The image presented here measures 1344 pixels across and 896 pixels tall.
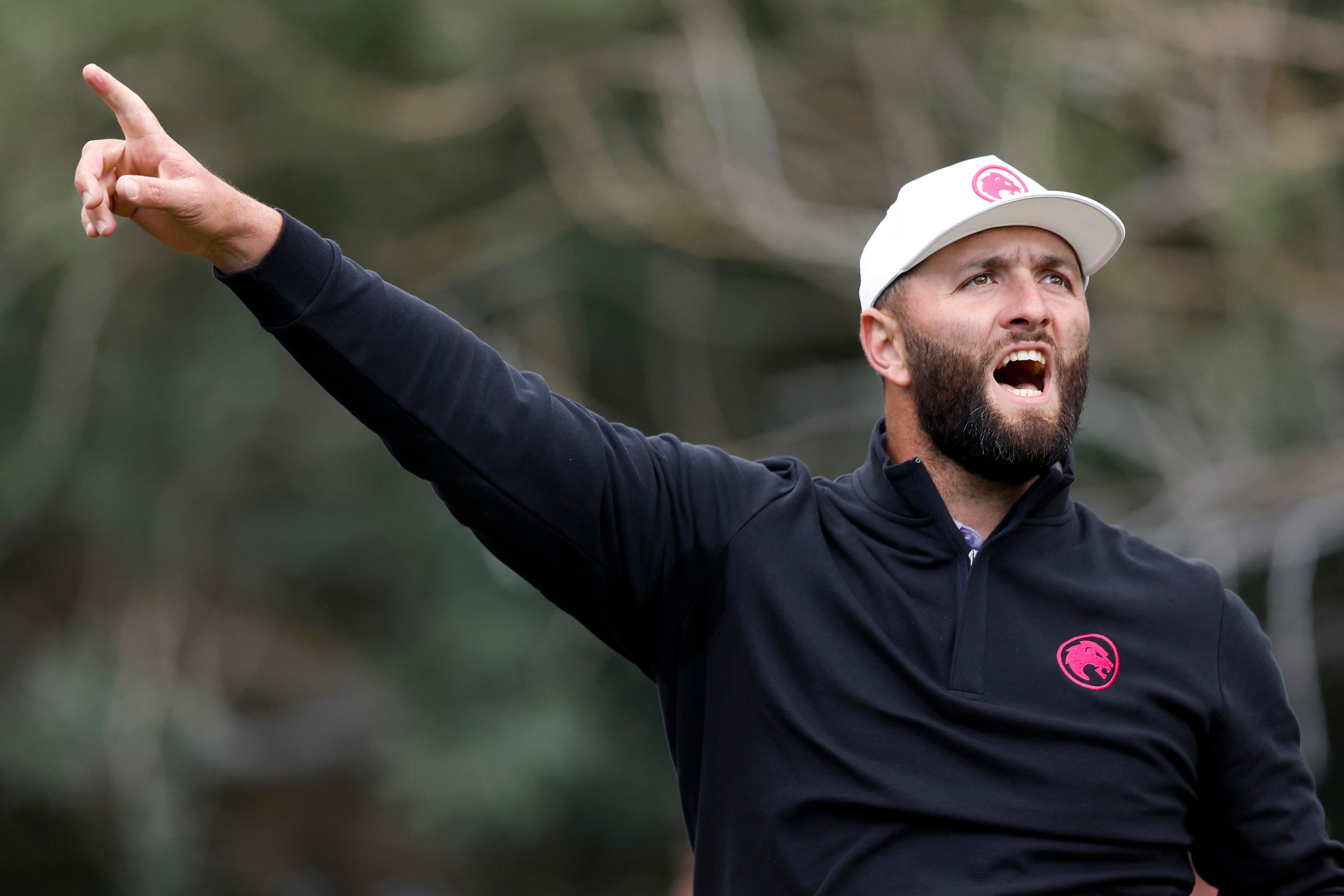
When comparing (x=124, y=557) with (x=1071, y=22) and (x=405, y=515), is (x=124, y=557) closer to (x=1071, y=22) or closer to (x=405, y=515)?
(x=405, y=515)

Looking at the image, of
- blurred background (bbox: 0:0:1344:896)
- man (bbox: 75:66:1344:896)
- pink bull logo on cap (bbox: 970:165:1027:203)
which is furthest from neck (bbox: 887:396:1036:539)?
blurred background (bbox: 0:0:1344:896)

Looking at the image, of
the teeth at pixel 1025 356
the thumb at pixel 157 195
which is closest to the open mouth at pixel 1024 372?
the teeth at pixel 1025 356

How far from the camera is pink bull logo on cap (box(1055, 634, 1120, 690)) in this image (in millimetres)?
1849

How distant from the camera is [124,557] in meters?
9.09

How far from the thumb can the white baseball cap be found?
3.15 feet

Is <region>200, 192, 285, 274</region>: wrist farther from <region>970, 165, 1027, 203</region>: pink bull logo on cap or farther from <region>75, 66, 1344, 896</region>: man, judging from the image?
<region>970, 165, 1027, 203</region>: pink bull logo on cap

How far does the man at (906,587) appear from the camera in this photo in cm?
175

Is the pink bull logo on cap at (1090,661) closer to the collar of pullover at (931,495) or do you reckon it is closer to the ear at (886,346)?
the collar of pullover at (931,495)

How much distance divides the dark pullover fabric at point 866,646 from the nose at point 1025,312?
0.69 feet

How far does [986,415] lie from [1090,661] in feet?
1.17

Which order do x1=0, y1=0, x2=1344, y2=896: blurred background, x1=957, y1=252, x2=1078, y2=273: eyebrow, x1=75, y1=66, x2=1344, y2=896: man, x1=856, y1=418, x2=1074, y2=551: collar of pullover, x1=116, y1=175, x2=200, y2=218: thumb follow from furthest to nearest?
1. x1=0, y1=0, x2=1344, y2=896: blurred background
2. x1=957, y1=252, x2=1078, y2=273: eyebrow
3. x1=856, y1=418, x2=1074, y2=551: collar of pullover
4. x1=75, y1=66, x2=1344, y2=896: man
5. x1=116, y1=175, x2=200, y2=218: thumb

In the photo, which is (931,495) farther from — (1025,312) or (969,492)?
(1025,312)

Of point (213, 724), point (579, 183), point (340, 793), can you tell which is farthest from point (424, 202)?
point (340, 793)

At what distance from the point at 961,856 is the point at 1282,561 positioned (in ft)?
17.9
